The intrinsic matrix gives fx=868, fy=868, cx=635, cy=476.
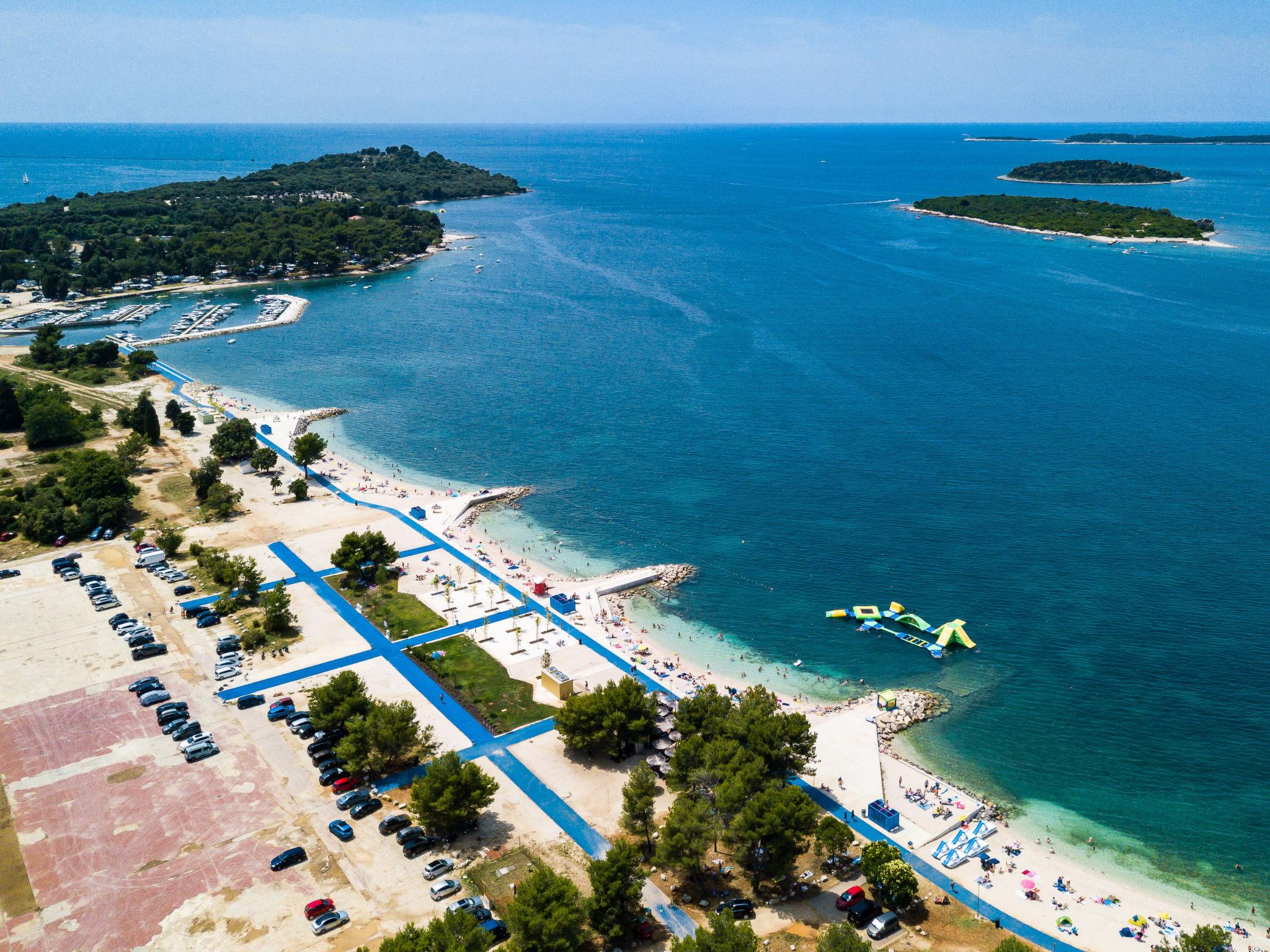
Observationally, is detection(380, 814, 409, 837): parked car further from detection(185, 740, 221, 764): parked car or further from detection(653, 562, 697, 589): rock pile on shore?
detection(653, 562, 697, 589): rock pile on shore

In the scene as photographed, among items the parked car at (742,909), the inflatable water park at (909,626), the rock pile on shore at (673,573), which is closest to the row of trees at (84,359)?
the rock pile on shore at (673,573)

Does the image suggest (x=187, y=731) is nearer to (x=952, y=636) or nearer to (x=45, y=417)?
(x=952, y=636)

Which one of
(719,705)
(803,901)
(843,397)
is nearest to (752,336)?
(843,397)

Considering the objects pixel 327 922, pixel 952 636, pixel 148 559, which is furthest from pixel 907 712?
pixel 148 559

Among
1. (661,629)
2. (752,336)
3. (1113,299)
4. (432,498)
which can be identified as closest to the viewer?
(661,629)

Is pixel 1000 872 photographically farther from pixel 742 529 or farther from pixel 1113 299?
pixel 1113 299

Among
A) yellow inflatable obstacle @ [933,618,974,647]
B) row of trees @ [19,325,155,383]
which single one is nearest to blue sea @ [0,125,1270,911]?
yellow inflatable obstacle @ [933,618,974,647]
